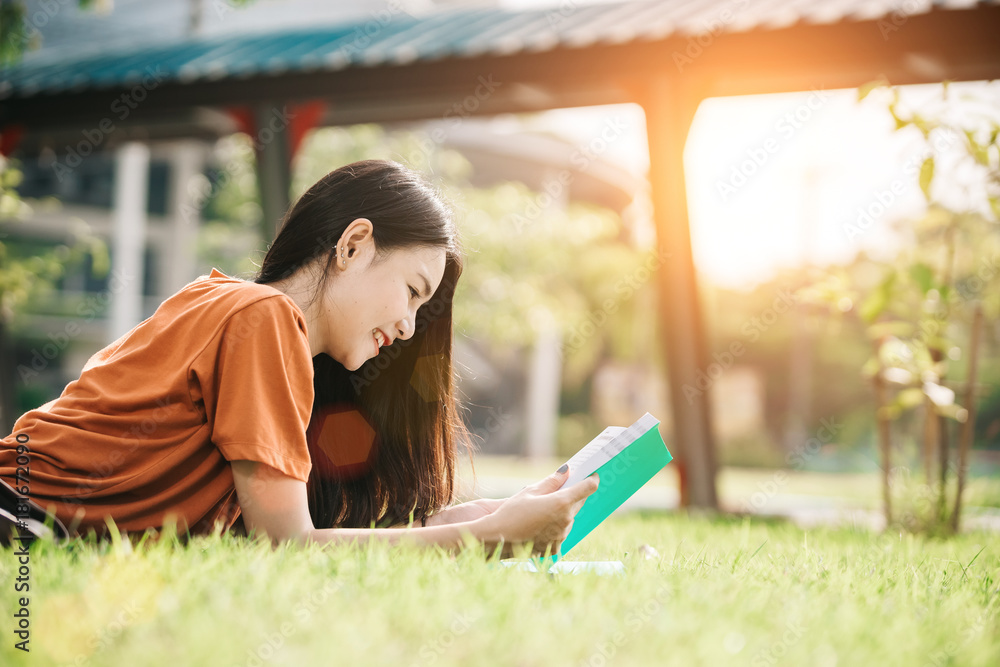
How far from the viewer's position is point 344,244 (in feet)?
6.49

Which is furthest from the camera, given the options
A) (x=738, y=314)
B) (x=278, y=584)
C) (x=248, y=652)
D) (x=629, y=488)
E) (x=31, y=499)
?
(x=738, y=314)

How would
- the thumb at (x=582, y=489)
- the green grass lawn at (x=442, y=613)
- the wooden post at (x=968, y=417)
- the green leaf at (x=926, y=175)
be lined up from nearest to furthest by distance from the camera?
the green grass lawn at (x=442, y=613)
the thumb at (x=582, y=489)
the green leaf at (x=926, y=175)
the wooden post at (x=968, y=417)

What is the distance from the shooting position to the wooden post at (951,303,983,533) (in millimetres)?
3701

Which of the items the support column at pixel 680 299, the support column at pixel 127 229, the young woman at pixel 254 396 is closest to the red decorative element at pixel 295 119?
the support column at pixel 680 299

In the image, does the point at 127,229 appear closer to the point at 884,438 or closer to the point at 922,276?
the point at 884,438

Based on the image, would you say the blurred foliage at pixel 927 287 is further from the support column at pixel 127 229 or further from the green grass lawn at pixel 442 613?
the support column at pixel 127 229

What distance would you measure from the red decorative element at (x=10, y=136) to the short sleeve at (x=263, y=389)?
546 centimetres

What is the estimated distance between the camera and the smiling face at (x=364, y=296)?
6.50ft

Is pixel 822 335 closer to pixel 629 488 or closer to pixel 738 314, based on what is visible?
pixel 738 314

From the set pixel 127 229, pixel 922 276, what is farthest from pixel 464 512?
pixel 127 229

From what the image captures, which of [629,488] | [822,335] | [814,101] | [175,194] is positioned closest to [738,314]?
[822,335]

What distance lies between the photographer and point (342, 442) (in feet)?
8.34

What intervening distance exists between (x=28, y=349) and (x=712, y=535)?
1564 centimetres

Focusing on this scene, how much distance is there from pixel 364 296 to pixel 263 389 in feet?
1.47
